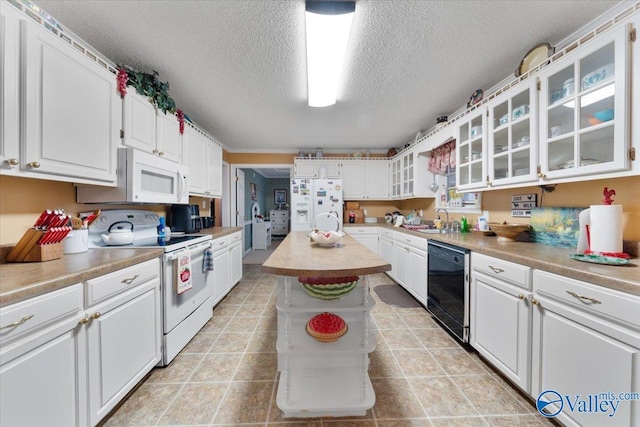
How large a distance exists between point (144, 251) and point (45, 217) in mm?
508

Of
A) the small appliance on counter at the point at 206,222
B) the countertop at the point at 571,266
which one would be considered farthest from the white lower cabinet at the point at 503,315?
the small appliance on counter at the point at 206,222

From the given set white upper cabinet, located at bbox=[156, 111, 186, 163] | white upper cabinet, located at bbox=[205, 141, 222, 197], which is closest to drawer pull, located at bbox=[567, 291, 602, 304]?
white upper cabinet, located at bbox=[156, 111, 186, 163]

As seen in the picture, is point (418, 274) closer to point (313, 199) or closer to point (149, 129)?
point (313, 199)

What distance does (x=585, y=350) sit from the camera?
108cm

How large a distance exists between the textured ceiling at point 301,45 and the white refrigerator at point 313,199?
1.62 metres

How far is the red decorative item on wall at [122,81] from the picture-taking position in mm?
1717

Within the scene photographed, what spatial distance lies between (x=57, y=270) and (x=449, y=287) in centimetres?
264

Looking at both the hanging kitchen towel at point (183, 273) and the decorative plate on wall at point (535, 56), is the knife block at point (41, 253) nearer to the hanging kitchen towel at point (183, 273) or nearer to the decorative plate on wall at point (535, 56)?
the hanging kitchen towel at point (183, 273)

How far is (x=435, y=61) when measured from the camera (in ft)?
6.26

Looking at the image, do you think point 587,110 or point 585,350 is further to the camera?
point 587,110

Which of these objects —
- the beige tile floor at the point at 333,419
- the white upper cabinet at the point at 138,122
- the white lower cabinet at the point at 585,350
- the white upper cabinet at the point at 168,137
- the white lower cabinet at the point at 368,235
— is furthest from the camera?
the white lower cabinet at the point at 368,235

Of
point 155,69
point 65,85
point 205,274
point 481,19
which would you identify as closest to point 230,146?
point 155,69

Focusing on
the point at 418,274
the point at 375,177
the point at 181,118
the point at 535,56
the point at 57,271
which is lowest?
the point at 418,274

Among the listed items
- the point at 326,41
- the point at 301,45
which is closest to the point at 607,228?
the point at 326,41
